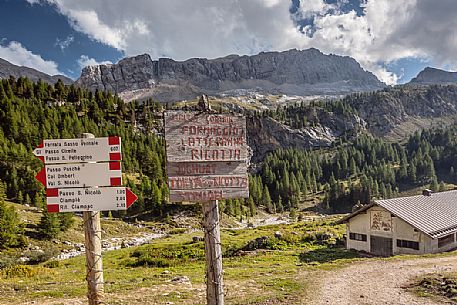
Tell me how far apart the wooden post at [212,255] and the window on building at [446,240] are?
108 feet

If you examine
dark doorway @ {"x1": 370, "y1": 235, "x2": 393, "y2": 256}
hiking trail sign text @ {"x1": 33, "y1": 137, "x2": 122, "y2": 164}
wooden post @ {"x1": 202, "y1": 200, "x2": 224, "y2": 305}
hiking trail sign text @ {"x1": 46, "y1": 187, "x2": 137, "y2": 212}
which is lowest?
dark doorway @ {"x1": 370, "y1": 235, "x2": 393, "y2": 256}

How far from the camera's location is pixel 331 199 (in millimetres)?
125062

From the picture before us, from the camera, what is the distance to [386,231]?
33.8 meters

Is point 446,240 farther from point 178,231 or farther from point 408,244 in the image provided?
point 178,231

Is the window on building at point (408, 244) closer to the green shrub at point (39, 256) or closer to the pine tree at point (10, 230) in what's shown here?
the green shrub at point (39, 256)

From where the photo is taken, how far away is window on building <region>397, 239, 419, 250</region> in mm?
31444

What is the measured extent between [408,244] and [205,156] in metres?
32.1

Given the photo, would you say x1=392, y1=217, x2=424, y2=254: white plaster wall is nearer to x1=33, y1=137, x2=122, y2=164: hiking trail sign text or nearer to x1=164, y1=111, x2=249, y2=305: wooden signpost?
x1=164, y1=111, x2=249, y2=305: wooden signpost

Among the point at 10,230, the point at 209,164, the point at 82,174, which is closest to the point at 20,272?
the point at 10,230

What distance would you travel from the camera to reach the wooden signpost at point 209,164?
6848mm

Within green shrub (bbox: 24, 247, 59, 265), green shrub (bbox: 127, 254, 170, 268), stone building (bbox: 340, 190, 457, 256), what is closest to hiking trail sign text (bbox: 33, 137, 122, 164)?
green shrub (bbox: 127, 254, 170, 268)

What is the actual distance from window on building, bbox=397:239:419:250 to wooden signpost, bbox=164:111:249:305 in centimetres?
3074

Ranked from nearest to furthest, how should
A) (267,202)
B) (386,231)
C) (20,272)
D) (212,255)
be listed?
(212,255) → (20,272) → (386,231) → (267,202)

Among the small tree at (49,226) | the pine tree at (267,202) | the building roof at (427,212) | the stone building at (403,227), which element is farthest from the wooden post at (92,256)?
the pine tree at (267,202)
